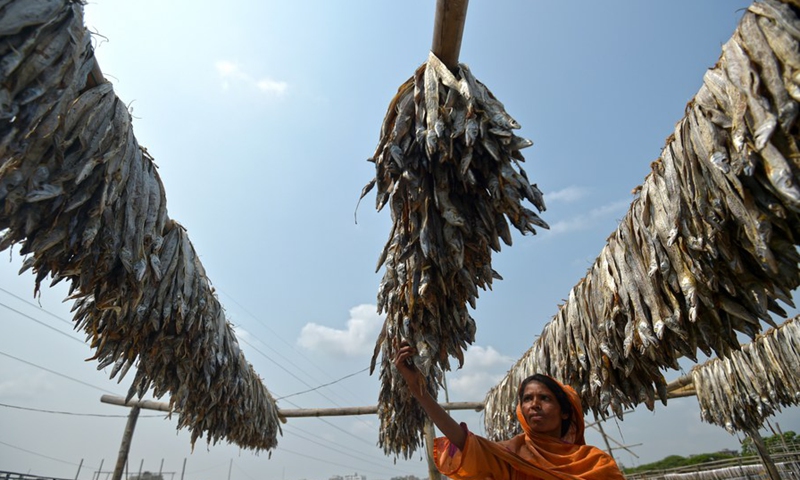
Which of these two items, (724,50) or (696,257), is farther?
(696,257)

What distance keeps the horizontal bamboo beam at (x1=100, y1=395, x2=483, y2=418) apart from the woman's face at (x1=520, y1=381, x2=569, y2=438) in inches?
302

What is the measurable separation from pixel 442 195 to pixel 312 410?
9.56 m

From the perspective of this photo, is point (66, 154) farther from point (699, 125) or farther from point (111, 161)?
point (699, 125)

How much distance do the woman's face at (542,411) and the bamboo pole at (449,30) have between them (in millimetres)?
1844

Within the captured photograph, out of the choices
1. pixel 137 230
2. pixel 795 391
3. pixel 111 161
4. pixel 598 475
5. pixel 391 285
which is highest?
pixel 111 161

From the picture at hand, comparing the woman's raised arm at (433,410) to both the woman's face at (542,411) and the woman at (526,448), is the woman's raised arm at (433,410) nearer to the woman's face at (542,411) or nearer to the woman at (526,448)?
the woman at (526,448)

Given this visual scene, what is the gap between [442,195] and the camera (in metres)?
1.84

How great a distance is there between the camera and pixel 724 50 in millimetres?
1749

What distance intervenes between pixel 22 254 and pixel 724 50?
3.84 metres

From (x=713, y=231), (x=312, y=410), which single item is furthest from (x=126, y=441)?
(x=713, y=231)

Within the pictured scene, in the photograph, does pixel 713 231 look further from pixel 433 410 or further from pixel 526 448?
pixel 433 410

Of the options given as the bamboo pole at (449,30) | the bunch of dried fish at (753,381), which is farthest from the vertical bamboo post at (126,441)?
the bunch of dried fish at (753,381)

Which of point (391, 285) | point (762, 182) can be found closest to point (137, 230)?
point (391, 285)

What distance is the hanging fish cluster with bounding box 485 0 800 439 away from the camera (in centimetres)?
152
